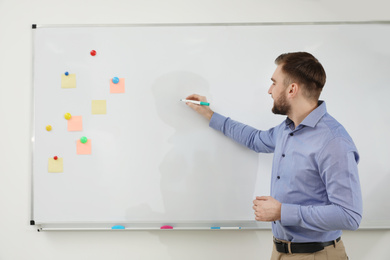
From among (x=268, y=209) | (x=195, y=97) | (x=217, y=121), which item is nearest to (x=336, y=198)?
(x=268, y=209)

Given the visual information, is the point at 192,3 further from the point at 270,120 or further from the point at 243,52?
the point at 270,120

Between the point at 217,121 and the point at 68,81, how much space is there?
915mm

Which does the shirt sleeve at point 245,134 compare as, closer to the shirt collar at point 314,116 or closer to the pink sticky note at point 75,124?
the shirt collar at point 314,116

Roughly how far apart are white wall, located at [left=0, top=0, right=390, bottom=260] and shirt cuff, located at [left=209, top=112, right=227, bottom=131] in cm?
59

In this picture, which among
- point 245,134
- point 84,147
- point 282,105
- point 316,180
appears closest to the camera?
point 316,180

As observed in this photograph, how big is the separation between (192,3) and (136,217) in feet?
4.33

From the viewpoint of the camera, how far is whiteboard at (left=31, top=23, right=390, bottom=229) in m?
1.69

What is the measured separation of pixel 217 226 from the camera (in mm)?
1688

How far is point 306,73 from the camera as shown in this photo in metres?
1.22

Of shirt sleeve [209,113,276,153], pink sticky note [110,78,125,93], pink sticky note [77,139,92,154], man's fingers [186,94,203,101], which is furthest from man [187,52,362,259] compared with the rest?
pink sticky note [77,139,92,154]

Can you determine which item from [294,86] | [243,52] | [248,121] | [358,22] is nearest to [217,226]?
[248,121]

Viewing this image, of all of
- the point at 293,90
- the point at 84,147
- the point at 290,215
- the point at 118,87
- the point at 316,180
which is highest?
the point at 118,87

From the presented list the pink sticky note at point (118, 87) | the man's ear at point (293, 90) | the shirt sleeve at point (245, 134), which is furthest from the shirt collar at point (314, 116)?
the pink sticky note at point (118, 87)

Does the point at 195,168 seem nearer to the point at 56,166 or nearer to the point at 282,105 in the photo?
the point at 282,105
